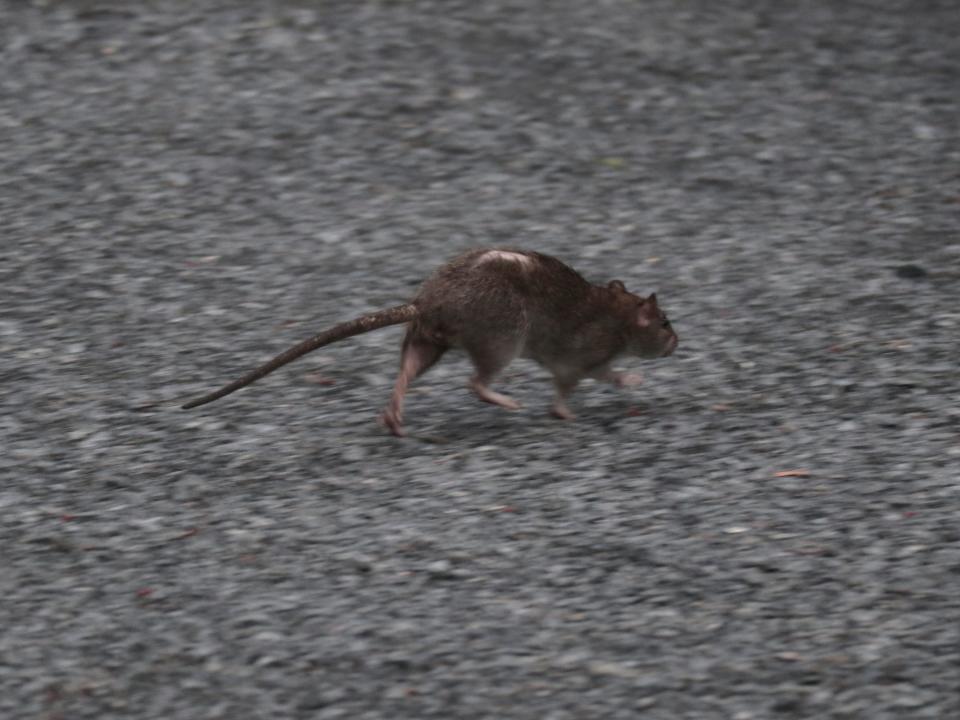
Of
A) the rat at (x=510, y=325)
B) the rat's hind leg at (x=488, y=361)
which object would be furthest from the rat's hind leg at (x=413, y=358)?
the rat's hind leg at (x=488, y=361)

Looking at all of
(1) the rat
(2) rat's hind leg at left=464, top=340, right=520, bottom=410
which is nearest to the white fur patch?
(1) the rat

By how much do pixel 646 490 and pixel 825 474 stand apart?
0.79 m

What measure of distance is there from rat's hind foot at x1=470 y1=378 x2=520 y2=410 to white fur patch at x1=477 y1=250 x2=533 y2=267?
593 mm

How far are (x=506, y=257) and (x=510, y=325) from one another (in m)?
0.33

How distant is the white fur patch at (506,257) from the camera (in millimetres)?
7210

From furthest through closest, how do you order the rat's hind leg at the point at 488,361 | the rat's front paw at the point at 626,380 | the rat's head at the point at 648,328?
the rat's front paw at the point at 626,380
the rat's head at the point at 648,328
the rat's hind leg at the point at 488,361

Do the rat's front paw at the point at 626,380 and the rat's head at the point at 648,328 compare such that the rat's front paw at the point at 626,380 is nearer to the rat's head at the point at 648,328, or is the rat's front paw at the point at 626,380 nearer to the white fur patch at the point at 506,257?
the rat's head at the point at 648,328

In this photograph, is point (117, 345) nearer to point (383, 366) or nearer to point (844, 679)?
point (383, 366)

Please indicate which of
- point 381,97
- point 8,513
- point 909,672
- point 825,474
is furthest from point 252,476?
point 381,97

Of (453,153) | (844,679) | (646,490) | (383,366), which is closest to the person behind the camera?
(844,679)

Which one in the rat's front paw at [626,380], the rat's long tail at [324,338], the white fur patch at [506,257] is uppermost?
the white fur patch at [506,257]

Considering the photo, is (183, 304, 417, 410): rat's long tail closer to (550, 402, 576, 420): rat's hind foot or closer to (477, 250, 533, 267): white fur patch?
(477, 250, 533, 267): white fur patch

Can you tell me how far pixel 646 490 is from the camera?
6.76 m

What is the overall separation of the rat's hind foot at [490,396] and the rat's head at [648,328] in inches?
25.6
